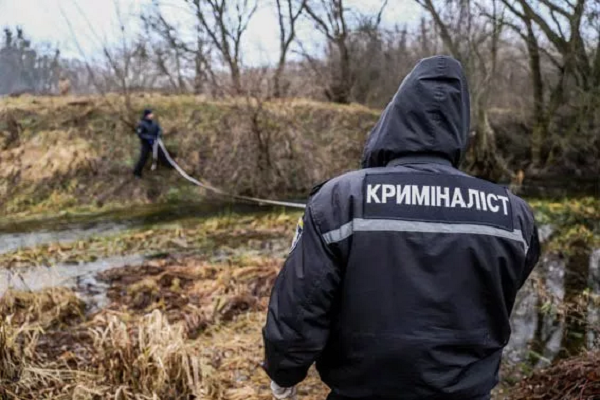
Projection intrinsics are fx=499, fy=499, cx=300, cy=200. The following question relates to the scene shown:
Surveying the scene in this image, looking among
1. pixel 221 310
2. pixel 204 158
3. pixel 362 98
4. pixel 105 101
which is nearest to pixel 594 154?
pixel 362 98

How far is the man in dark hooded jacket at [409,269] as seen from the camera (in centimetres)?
175

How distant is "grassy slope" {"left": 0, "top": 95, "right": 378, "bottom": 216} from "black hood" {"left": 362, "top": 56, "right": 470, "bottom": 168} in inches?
492

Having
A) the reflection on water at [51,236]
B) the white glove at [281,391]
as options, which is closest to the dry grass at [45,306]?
the white glove at [281,391]

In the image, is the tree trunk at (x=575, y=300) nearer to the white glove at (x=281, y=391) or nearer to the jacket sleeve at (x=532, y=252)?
the jacket sleeve at (x=532, y=252)

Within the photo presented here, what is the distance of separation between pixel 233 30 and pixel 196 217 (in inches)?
293

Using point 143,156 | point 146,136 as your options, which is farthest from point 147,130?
point 143,156

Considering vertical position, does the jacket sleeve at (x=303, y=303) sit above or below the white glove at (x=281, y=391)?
above

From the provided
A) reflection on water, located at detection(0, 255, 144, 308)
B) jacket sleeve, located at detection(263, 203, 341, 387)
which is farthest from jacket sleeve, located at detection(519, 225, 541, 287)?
reflection on water, located at detection(0, 255, 144, 308)

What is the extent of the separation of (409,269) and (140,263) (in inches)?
293

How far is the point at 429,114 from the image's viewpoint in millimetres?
1858

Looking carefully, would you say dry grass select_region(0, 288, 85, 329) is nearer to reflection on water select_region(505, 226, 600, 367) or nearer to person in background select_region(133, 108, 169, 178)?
reflection on water select_region(505, 226, 600, 367)

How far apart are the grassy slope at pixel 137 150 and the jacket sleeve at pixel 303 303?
12.4 m

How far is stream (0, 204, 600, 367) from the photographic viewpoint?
5535mm

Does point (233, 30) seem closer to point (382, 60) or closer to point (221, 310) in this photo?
point (382, 60)
